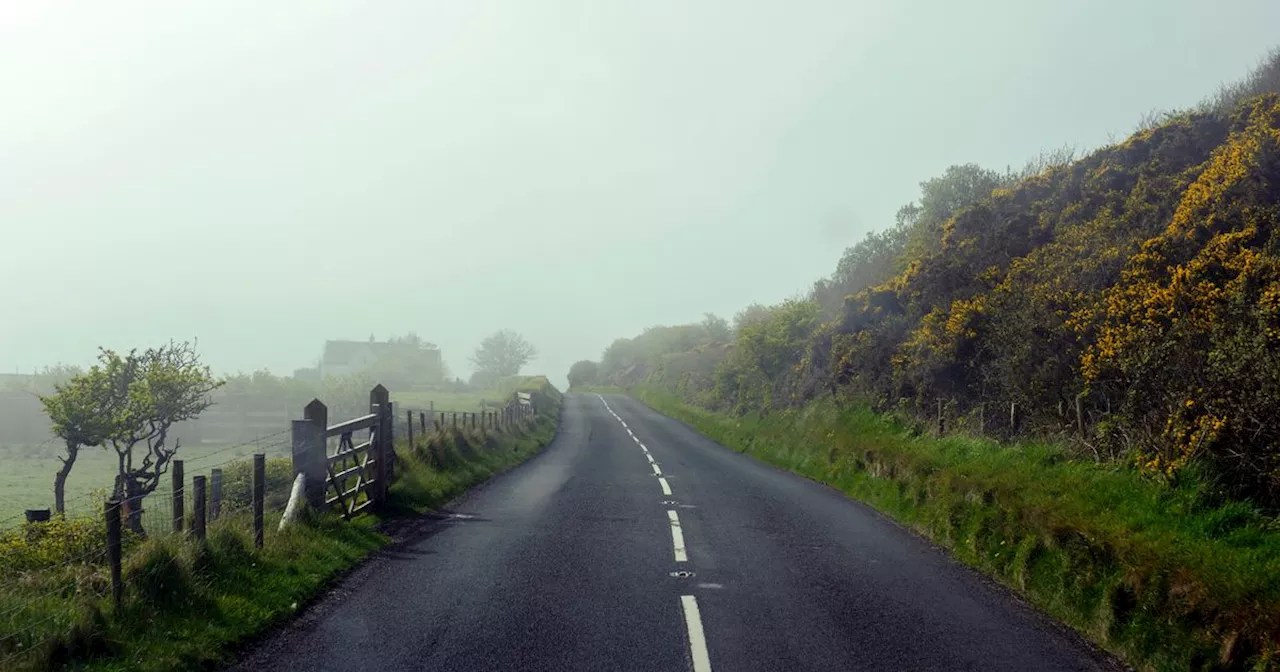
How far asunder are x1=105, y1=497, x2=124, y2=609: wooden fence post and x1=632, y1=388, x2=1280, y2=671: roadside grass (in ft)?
27.7

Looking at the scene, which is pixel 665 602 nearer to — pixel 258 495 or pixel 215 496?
pixel 258 495

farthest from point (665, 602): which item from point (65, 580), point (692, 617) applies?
point (65, 580)

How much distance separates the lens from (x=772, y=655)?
654 centimetres

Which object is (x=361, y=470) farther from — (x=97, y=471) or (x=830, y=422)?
(x=97, y=471)

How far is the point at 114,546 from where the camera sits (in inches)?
265

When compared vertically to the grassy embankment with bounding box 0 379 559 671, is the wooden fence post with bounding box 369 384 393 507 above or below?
above

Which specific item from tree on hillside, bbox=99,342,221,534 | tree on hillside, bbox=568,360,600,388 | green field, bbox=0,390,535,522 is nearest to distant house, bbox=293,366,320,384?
tree on hillside, bbox=568,360,600,388

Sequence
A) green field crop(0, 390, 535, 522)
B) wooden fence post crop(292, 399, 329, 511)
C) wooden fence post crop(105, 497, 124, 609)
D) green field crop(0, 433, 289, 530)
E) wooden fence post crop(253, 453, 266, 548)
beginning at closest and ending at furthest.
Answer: wooden fence post crop(105, 497, 124, 609)
wooden fence post crop(253, 453, 266, 548)
wooden fence post crop(292, 399, 329, 511)
green field crop(0, 433, 289, 530)
green field crop(0, 390, 535, 522)

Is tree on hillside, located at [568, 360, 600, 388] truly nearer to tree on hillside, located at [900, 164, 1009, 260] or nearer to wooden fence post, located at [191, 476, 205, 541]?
tree on hillside, located at [900, 164, 1009, 260]

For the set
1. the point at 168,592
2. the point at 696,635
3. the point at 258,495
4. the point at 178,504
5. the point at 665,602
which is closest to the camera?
the point at 696,635

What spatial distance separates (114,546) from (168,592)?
0.70 metres

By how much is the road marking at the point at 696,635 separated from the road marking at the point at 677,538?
202 cm

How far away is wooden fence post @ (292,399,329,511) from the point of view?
37.1ft

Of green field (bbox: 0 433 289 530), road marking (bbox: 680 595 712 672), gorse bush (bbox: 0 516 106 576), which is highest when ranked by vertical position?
gorse bush (bbox: 0 516 106 576)
